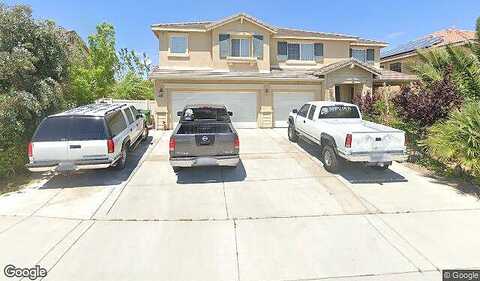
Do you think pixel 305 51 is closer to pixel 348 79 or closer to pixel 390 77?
pixel 348 79

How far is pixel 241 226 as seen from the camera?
5.35m

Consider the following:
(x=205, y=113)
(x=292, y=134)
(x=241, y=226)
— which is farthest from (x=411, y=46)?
(x=241, y=226)

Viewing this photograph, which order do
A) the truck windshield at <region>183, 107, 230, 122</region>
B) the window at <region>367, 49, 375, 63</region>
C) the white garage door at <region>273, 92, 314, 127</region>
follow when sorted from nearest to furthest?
the truck windshield at <region>183, 107, 230, 122</region> < the white garage door at <region>273, 92, 314, 127</region> < the window at <region>367, 49, 375, 63</region>

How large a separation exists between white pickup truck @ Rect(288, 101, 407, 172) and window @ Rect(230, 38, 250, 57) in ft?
28.7

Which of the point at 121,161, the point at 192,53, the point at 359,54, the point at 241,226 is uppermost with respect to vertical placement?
the point at 359,54

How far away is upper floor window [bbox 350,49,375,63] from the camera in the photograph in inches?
837

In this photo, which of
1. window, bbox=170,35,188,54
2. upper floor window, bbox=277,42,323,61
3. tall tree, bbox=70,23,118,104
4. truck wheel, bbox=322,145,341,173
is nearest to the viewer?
truck wheel, bbox=322,145,341,173

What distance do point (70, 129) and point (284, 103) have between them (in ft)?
40.7

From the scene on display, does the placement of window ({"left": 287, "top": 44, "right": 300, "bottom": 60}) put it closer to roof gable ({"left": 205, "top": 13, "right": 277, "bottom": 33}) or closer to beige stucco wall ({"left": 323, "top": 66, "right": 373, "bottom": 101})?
roof gable ({"left": 205, "top": 13, "right": 277, "bottom": 33})

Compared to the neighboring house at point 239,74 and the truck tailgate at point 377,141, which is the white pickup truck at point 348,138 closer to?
the truck tailgate at point 377,141

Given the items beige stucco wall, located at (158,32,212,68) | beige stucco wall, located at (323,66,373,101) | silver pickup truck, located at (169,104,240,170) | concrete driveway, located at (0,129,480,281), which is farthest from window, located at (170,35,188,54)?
silver pickup truck, located at (169,104,240,170)

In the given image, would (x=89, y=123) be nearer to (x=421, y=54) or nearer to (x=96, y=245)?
(x=96, y=245)

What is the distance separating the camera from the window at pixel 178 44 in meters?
17.9

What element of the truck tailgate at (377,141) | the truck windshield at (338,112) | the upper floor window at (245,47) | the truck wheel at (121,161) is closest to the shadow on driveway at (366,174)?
the truck tailgate at (377,141)
